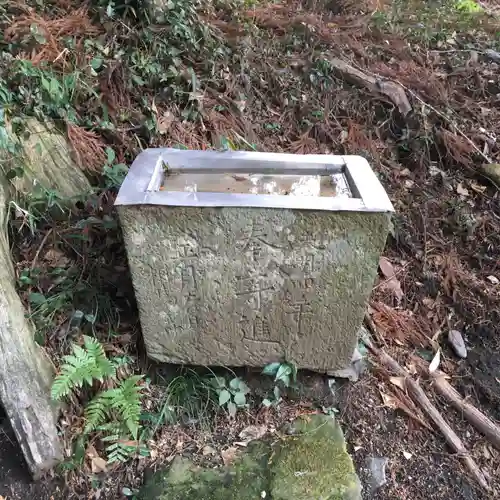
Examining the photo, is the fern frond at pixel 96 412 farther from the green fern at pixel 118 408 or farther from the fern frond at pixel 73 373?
the fern frond at pixel 73 373

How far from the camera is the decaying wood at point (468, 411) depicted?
2.63 metres

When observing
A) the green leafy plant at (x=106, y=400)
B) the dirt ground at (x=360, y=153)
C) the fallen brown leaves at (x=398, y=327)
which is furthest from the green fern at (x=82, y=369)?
the fallen brown leaves at (x=398, y=327)

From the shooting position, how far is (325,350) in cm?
244

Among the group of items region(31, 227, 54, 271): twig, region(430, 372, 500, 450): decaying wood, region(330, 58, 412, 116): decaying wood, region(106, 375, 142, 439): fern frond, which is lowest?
region(430, 372, 500, 450): decaying wood

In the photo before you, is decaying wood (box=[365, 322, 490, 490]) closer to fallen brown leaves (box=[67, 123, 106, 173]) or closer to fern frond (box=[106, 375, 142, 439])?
fern frond (box=[106, 375, 142, 439])

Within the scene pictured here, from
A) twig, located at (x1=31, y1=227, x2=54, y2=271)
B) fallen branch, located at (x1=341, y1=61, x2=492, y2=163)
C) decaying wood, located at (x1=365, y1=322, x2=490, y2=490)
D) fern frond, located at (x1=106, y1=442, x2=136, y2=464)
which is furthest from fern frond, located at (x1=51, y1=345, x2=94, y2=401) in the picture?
fallen branch, located at (x1=341, y1=61, x2=492, y2=163)

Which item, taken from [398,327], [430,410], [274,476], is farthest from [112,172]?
[430,410]

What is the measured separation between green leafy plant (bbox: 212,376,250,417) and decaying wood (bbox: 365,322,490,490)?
869 millimetres

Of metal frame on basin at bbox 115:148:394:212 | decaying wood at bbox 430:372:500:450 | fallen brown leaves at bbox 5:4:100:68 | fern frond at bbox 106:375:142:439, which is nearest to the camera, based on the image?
metal frame on basin at bbox 115:148:394:212

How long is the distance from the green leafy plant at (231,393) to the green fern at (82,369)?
56 centimetres

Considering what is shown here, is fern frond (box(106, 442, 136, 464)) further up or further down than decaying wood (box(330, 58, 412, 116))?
further down

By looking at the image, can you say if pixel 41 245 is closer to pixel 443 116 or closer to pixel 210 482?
pixel 210 482

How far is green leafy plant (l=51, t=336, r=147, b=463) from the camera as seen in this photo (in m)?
2.21

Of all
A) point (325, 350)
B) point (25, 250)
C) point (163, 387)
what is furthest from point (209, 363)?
point (25, 250)
